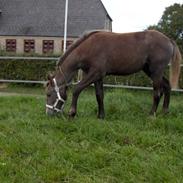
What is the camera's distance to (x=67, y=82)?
7809mm

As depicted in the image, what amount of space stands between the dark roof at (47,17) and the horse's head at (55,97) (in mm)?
50320

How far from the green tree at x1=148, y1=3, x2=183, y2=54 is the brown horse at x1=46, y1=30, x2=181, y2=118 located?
4307 cm

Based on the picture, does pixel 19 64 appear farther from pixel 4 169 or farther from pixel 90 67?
pixel 4 169

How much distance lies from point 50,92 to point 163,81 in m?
2.21

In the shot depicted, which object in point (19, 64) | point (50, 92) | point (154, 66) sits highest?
point (154, 66)

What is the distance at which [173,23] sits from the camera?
171 ft

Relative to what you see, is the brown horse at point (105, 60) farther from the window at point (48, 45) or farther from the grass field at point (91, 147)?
the window at point (48, 45)

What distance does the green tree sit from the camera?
51.6m

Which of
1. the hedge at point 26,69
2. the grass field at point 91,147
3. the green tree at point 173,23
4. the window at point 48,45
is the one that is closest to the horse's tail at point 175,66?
the grass field at point 91,147

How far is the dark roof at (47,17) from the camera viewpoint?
5834 cm

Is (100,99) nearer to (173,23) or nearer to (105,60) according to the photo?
(105,60)

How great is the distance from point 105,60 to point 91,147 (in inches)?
84.2

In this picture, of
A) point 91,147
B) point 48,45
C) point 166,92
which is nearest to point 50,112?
point 91,147

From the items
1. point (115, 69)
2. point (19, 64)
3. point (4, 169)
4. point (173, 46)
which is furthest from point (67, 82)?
point (19, 64)
